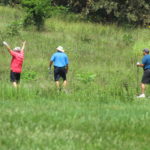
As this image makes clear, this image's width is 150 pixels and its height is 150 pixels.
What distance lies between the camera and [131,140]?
591cm

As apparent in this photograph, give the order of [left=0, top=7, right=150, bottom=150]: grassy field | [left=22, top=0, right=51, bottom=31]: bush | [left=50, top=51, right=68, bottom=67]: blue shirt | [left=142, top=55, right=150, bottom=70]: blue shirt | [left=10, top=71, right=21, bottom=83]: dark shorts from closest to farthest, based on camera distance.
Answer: [left=0, top=7, right=150, bottom=150]: grassy field
[left=10, top=71, right=21, bottom=83]: dark shorts
[left=142, top=55, right=150, bottom=70]: blue shirt
[left=50, top=51, right=68, bottom=67]: blue shirt
[left=22, top=0, right=51, bottom=31]: bush

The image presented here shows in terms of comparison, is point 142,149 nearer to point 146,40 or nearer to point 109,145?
point 109,145

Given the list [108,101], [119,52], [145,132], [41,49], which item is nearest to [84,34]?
[119,52]

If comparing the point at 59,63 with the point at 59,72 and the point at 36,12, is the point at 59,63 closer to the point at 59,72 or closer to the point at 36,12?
the point at 59,72

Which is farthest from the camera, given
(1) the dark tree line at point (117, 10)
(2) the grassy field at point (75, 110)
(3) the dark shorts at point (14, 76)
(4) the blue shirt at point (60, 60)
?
(1) the dark tree line at point (117, 10)

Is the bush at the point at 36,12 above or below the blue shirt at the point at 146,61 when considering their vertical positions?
below

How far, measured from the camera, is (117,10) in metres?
32.0

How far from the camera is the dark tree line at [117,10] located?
1241 inches

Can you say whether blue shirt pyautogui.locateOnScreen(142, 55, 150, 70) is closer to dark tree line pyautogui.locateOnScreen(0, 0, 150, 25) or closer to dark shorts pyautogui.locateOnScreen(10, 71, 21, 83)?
dark shorts pyautogui.locateOnScreen(10, 71, 21, 83)

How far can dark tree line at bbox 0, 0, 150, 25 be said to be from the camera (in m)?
31.5

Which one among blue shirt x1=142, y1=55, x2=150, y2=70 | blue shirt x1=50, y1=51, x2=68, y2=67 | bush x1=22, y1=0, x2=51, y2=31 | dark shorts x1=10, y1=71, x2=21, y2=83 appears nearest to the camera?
dark shorts x1=10, y1=71, x2=21, y2=83

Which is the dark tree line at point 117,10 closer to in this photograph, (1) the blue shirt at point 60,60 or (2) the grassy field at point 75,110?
(2) the grassy field at point 75,110

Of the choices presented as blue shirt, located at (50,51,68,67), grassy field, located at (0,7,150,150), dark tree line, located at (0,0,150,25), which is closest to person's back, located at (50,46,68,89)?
blue shirt, located at (50,51,68,67)

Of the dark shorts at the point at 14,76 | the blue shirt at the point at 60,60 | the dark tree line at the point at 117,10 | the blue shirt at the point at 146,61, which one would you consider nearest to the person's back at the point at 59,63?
the blue shirt at the point at 60,60
